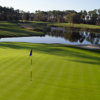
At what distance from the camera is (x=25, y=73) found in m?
14.1

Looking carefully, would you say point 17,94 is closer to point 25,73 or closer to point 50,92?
point 50,92

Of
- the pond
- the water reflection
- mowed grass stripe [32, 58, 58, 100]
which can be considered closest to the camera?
mowed grass stripe [32, 58, 58, 100]

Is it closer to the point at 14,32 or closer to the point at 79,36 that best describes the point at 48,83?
the point at 14,32

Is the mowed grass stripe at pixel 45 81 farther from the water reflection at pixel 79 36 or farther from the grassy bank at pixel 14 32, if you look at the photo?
the grassy bank at pixel 14 32

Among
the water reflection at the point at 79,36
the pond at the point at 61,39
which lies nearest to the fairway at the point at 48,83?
the pond at the point at 61,39

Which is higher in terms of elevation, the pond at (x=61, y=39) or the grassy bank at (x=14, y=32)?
the grassy bank at (x=14, y=32)

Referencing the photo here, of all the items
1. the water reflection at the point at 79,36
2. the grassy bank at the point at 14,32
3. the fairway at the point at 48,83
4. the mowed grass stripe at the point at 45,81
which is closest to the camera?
the fairway at the point at 48,83

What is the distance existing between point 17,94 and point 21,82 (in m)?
1.96

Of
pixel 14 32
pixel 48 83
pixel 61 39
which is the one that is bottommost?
pixel 61 39

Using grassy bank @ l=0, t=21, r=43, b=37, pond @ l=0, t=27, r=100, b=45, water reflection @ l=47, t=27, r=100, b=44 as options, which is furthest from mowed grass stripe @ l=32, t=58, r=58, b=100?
grassy bank @ l=0, t=21, r=43, b=37

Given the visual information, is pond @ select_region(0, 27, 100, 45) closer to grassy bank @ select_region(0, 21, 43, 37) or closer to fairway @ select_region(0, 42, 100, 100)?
grassy bank @ select_region(0, 21, 43, 37)

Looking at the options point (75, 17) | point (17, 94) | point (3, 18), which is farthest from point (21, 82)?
point (75, 17)

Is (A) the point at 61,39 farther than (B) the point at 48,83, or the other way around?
(A) the point at 61,39

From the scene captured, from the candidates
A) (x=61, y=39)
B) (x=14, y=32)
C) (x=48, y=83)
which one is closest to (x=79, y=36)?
(x=61, y=39)
